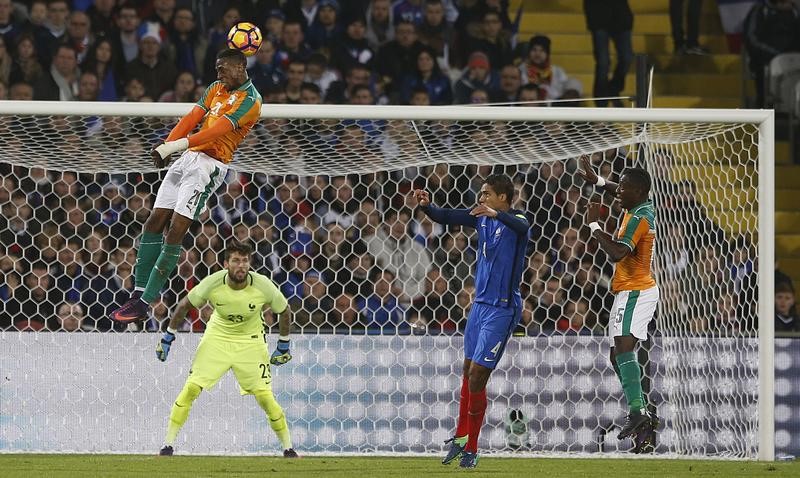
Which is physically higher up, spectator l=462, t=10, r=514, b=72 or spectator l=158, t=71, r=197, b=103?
spectator l=462, t=10, r=514, b=72

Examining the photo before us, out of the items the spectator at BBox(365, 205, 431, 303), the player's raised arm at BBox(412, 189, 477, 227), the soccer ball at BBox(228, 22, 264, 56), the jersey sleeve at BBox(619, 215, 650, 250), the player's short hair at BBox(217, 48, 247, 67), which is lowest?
the spectator at BBox(365, 205, 431, 303)

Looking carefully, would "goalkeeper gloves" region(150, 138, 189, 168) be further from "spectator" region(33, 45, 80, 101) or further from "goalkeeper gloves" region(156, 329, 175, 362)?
"spectator" region(33, 45, 80, 101)

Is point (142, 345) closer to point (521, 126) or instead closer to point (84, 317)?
point (84, 317)

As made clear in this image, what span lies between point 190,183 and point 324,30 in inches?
235

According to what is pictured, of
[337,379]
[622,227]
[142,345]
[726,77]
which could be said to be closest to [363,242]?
[337,379]

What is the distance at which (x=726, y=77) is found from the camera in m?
15.0

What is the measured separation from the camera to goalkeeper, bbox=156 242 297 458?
963 cm

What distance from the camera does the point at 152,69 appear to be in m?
12.6

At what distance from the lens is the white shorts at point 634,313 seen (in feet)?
29.1

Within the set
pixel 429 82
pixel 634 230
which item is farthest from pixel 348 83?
pixel 634 230

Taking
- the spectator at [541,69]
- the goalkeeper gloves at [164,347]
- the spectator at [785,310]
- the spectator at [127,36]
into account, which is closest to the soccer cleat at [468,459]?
the goalkeeper gloves at [164,347]

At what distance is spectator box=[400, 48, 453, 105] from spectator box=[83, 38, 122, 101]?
8.67 ft

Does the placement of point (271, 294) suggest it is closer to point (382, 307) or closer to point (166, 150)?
point (382, 307)

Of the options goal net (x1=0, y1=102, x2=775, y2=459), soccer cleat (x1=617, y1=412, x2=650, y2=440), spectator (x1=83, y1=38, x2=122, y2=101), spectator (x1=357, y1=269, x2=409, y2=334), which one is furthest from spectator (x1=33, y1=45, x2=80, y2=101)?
soccer cleat (x1=617, y1=412, x2=650, y2=440)
